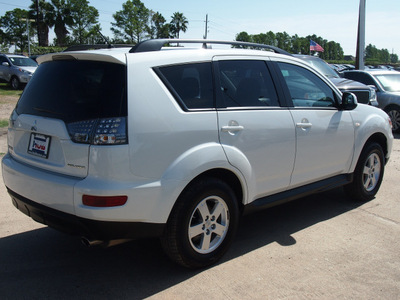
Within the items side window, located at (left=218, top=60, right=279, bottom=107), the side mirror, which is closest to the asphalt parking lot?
the side mirror

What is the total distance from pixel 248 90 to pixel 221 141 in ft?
2.37

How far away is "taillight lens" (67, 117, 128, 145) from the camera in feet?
9.12

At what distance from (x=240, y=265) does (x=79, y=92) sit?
6.59ft

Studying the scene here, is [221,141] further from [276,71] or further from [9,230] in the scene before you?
[9,230]

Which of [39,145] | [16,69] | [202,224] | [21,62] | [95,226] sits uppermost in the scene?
[21,62]

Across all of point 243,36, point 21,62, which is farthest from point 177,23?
point 21,62

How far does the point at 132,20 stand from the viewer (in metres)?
69.8

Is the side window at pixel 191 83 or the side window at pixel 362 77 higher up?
the side window at pixel 362 77

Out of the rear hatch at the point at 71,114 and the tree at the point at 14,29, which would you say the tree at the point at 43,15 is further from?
the rear hatch at the point at 71,114

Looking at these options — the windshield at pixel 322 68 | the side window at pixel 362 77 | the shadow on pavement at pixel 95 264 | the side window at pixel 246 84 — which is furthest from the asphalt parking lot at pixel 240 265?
the side window at pixel 362 77

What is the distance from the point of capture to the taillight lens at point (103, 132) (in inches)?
109

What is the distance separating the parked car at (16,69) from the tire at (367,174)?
1768 centimetres

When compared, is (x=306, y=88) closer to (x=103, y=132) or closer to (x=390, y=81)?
(x=103, y=132)

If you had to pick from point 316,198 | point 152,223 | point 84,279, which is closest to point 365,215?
point 316,198
